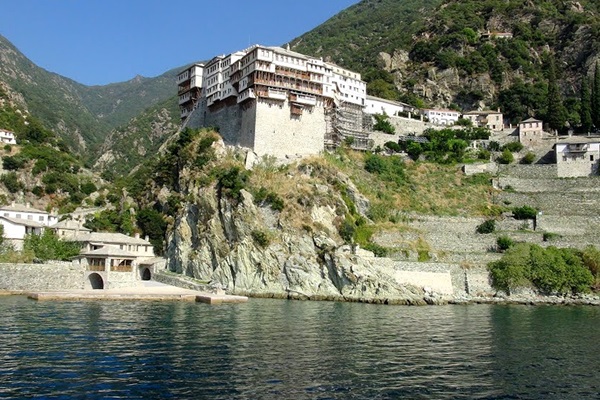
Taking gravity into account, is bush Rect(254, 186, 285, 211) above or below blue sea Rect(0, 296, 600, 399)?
above

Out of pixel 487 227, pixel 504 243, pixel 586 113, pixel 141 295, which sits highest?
pixel 586 113

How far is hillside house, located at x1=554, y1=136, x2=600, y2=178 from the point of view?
2518 inches

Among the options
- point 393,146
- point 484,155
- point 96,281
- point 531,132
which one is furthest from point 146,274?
point 531,132

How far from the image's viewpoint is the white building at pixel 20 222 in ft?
188

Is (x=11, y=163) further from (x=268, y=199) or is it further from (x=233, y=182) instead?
(x=268, y=199)

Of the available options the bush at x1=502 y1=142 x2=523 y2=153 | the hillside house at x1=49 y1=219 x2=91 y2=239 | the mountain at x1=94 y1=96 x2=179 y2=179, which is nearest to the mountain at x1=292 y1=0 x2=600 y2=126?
the bush at x1=502 y1=142 x2=523 y2=153

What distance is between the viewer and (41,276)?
46.3m

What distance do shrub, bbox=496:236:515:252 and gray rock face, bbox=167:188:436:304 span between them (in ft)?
31.3

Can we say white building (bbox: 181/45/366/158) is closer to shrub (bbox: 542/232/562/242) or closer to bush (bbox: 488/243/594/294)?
bush (bbox: 488/243/594/294)

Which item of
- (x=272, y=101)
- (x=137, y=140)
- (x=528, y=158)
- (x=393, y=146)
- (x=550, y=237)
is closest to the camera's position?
(x=550, y=237)

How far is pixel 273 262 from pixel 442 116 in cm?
4431

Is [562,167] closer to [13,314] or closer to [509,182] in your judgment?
[509,182]

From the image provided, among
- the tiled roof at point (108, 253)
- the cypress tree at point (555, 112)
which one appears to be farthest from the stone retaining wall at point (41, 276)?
the cypress tree at point (555, 112)

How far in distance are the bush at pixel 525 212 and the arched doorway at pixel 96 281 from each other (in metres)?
38.2
